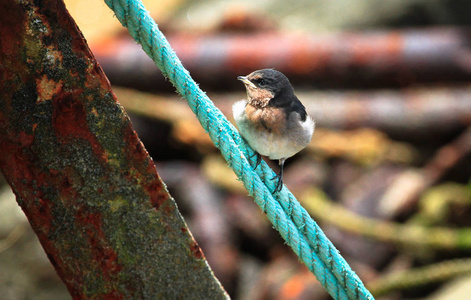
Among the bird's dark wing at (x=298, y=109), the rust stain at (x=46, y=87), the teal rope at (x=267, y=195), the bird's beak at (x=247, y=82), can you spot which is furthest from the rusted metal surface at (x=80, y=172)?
the bird's dark wing at (x=298, y=109)

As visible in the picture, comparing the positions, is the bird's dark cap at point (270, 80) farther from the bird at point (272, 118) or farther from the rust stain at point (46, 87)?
the rust stain at point (46, 87)

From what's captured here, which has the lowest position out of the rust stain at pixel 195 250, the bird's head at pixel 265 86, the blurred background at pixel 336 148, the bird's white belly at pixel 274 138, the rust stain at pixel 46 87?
the blurred background at pixel 336 148

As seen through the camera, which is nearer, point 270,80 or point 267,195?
point 267,195

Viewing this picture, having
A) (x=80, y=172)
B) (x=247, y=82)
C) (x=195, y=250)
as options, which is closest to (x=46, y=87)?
(x=80, y=172)

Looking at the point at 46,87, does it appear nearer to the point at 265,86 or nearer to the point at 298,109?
the point at 265,86

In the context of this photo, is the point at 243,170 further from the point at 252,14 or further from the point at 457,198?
the point at 252,14

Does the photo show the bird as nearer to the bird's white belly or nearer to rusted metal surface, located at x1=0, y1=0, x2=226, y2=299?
the bird's white belly
